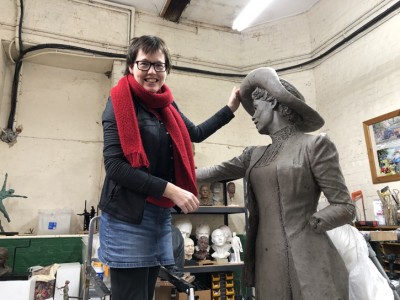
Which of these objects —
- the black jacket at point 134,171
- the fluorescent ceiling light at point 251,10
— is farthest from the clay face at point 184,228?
the fluorescent ceiling light at point 251,10

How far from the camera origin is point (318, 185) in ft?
4.55

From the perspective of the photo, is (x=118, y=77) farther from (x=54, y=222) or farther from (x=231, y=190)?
(x=231, y=190)

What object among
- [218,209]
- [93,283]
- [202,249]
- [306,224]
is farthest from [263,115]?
[202,249]

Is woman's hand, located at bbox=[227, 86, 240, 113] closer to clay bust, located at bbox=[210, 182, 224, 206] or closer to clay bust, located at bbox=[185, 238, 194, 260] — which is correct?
clay bust, located at bbox=[185, 238, 194, 260]

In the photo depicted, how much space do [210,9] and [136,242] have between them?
13.6 ft

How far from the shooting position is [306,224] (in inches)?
52.9

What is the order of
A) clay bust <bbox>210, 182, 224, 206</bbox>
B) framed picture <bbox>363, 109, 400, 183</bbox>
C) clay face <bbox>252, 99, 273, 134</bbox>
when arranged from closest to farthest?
1. clay face <bbox>252, 99, 273, 134</bbox>
2. framed picture <bbox>363, 109, 400, 183</bbox>
3. clay bust <bbox>210, 182, 224, 206</bbox>

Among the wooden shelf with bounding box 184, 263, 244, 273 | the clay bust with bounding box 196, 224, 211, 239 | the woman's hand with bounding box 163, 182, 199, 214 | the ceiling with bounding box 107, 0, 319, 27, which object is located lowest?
the wooden shelf with bounding box 184, 263, 244, 273

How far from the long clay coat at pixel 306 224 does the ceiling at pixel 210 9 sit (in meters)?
3.41

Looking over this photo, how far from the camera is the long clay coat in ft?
4.19

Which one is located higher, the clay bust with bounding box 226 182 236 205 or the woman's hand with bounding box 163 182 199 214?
the clay bust with bounding box 226 182 236 205

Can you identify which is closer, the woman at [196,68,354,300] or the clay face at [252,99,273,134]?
the woman at [196,68,354,300]

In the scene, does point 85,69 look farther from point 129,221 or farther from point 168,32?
point 129,221

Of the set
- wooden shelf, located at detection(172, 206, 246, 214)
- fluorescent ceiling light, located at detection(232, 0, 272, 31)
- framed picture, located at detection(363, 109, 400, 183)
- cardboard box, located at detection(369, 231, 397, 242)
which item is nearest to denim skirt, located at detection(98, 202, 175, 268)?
cardboard box, located at detection(369, 231, 397, 242)
